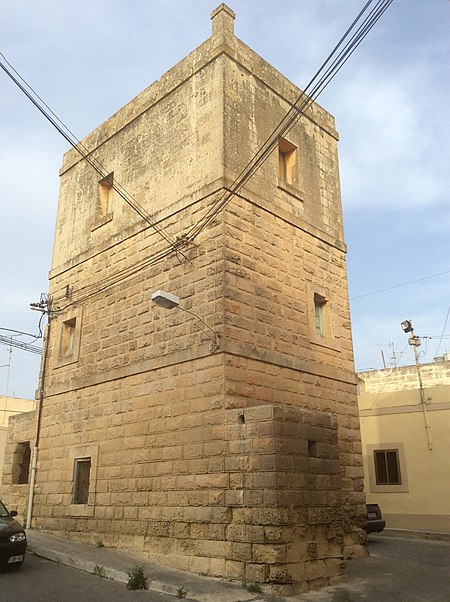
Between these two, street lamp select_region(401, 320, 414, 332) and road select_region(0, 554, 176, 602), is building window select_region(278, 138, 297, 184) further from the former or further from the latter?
street lamp select_region(401, 320, 414, 332)

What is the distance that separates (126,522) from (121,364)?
280cm

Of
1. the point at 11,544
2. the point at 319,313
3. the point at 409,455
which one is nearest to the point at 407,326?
the point at 409,455

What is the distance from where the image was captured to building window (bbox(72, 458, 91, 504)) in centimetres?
1048

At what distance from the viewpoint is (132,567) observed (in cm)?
773

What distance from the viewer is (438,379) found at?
75.9 feet

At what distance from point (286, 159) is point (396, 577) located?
8078mm

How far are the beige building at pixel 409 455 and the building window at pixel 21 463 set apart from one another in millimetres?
9523

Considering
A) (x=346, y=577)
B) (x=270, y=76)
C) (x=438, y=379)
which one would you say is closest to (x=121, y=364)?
(x=346, y=577)

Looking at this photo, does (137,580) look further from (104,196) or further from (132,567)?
(104,196)

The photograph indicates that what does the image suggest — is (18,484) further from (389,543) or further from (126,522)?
(389,543)

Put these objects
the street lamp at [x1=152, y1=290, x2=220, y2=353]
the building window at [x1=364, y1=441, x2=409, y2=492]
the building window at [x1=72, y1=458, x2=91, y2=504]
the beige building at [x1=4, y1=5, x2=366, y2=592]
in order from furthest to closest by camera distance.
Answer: the building window at [x1=364, y1=441, x2=409, y2=492], the building window at [x1=72, y1=458, x2=91, y2=504], the street lamp at [x1=152, y1=290, x2=220, y2=353], the beige building at [x1=4, y1=5, x2=366, y2=592]

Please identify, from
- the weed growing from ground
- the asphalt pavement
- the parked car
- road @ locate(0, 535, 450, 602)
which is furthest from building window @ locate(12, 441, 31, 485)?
the parked car

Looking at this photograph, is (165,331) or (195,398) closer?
(195,398)

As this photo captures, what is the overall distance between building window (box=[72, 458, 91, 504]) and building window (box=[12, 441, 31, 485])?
8.05ft
